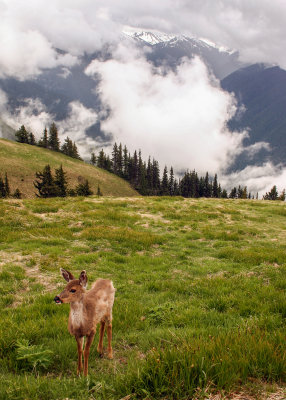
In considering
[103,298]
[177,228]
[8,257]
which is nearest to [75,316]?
[103,298]

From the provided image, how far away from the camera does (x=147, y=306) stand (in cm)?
689

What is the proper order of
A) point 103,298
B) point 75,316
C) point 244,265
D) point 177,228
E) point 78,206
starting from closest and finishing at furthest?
point 75,316, point 103,298, point 244,265, point 177,228, point 78,206

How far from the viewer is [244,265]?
10797mm

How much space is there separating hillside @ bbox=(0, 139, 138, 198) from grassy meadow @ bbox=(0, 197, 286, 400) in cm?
8456

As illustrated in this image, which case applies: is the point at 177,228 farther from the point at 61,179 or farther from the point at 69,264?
the point at 61,179

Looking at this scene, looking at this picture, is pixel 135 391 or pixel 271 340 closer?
pixel 135 391

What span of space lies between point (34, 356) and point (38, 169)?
110637mm

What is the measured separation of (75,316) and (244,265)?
9082 millimetres

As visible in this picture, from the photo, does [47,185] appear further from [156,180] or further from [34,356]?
[156,180]

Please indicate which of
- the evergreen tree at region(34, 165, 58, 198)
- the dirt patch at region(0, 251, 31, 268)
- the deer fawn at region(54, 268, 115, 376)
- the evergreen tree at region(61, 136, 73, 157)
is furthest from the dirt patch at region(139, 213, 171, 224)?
the evergreen tree at region(61, 136, 73, 157)

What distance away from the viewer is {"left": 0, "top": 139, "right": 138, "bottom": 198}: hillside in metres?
96.1

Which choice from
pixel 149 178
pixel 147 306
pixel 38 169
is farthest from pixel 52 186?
pixel 149 178

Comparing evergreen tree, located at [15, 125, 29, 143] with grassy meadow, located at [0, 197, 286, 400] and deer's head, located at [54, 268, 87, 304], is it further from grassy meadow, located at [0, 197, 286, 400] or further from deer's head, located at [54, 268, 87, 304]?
deer's head, located at [54, 268, 87, 304]

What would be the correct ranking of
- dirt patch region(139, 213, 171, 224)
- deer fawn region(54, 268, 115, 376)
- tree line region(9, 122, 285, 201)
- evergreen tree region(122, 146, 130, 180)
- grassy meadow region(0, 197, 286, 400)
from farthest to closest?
evergreen tree region(122, 146, 130, 180)
tree line region(9, 122, 285, 201)
dirt patch region(139, 213, 171, 224)
deer fawn region(54, 268, 115, 376)
grassy meadow region(0, 197, 286, 400)
